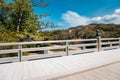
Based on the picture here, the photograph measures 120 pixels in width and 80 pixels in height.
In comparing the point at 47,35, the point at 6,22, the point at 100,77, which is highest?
the point at 6,22

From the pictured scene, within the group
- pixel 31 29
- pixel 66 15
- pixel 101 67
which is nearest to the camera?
pixel 101 67

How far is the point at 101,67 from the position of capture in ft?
20.1

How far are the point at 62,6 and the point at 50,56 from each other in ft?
65.1

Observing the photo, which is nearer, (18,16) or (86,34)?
(18,16)

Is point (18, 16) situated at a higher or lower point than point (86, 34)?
higher

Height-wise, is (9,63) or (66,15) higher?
(66,15)

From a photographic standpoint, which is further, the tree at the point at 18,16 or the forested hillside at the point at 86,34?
the forested hillside at the point at 86,34

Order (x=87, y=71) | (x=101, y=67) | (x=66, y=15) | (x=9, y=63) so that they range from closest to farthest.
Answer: (x=87, y=71)
(x=101, y=67)
(x=9, y=63)
(x=66, y=15)

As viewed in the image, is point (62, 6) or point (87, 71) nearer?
point (87, 71)

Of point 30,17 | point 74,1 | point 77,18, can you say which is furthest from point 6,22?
point 77,18

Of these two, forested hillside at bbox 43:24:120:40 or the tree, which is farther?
forested hillside at bbox 43:24:120:40

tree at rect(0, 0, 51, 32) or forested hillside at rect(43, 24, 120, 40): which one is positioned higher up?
tree at rect(0, 0, 51, 32)

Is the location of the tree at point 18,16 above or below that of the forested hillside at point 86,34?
above

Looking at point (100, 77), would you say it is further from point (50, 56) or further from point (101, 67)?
point (50, 56)
